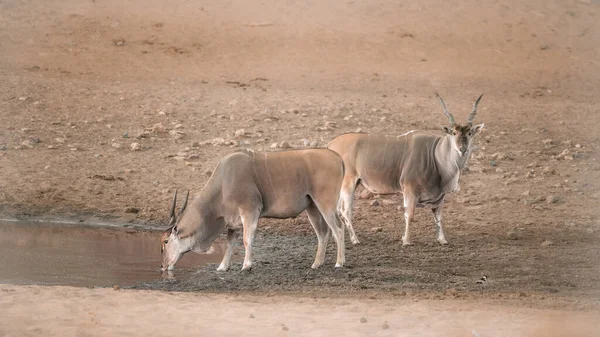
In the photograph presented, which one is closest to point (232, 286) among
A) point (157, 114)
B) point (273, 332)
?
point (273, 332)

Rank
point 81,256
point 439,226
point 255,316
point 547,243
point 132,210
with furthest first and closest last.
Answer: point 132,210, point 439,226, point 547,243, point 81,256, point 255,316

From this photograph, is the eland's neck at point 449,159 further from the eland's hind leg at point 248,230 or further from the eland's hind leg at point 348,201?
the eland's hind leg at point 248,230

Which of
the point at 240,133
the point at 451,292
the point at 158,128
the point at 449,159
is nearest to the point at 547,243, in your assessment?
the point at 449,159

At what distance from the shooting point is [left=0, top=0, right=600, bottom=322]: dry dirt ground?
10.8 metres

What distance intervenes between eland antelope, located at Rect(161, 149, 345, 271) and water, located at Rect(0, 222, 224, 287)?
33cm

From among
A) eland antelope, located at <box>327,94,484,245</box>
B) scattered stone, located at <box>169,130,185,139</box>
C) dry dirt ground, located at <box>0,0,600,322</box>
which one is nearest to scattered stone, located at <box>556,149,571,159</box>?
dry dirt ground, located at <box>0,0,600,322</box>

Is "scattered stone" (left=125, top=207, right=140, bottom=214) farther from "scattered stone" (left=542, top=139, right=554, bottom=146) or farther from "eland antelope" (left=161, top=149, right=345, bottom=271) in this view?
"scattered stone" (left=542, top=139, right=554, bottom=146)

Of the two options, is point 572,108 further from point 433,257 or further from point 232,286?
point 232,286

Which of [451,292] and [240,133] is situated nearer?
[451,292]

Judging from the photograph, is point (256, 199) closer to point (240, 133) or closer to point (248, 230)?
point (248, 230)

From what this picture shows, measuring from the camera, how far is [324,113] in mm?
16297

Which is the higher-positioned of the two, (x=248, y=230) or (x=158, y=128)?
(x=248, y=230)

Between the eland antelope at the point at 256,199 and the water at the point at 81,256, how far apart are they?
0.33 metres

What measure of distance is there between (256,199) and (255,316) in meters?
2.14
